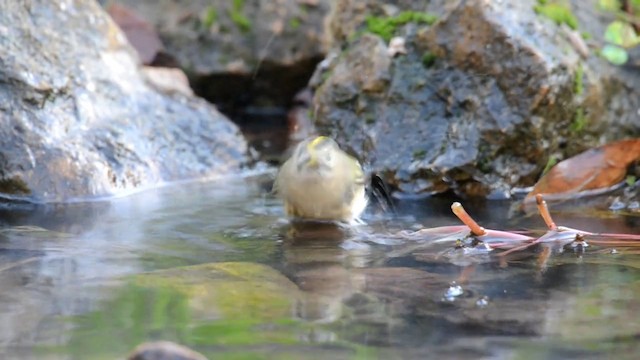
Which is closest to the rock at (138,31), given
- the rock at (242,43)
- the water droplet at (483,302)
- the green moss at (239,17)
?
the rock at (242,43)

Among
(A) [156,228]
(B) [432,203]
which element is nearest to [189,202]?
(A) [156,228]

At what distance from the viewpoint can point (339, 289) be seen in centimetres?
379

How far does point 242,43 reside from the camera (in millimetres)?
10445

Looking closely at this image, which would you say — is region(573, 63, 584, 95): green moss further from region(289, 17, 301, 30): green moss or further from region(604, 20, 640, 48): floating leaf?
region(289, 17, 301, 30): green moss

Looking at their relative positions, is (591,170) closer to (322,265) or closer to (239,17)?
(322,265)

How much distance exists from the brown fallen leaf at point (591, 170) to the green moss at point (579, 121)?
22 cm

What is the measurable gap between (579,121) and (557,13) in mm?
798

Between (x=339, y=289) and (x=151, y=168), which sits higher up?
(x=151, y=168)

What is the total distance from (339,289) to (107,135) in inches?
131

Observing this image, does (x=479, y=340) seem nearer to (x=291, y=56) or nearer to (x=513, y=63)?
(x=513, y=63)

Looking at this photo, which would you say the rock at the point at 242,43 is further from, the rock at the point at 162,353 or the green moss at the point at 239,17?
the rock at the point at 162,353

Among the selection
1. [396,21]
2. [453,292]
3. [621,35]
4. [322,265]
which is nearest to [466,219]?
[322,265]

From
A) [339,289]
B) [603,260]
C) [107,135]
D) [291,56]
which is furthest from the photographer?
[291,56]

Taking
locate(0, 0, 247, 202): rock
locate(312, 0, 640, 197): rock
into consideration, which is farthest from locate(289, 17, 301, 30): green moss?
locate(312, 0, 640, 197): rock
